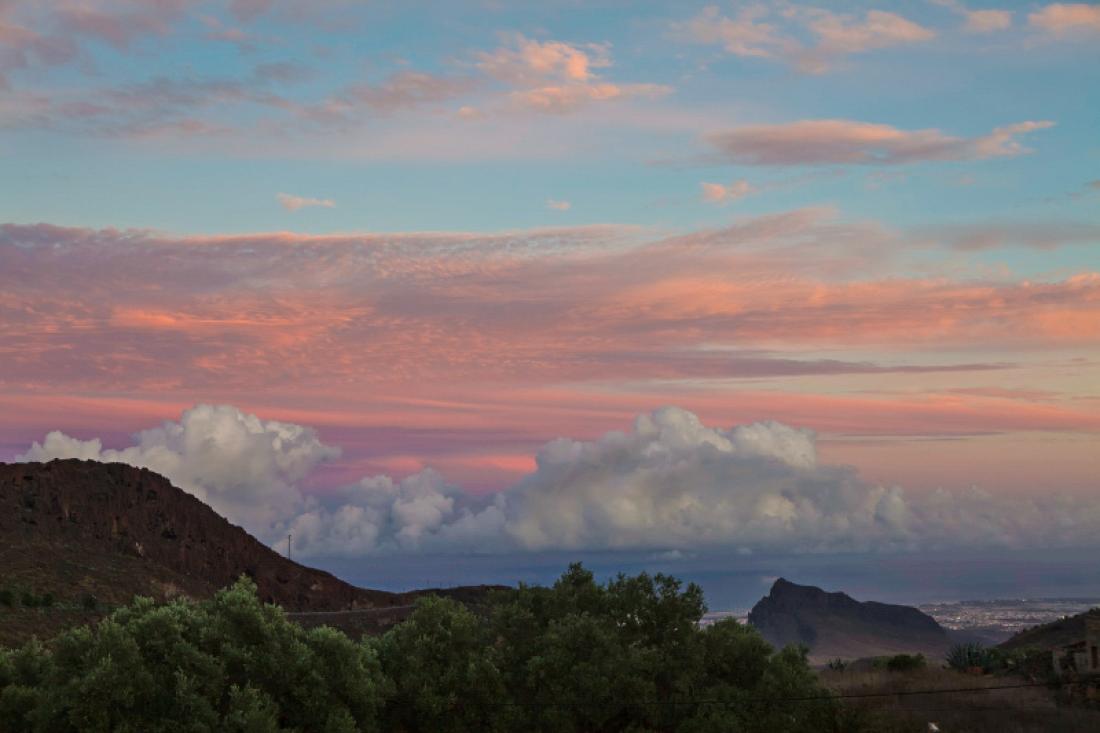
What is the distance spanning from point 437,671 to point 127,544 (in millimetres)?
87831

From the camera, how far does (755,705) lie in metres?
53.7

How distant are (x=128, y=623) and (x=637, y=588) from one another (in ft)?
80.3

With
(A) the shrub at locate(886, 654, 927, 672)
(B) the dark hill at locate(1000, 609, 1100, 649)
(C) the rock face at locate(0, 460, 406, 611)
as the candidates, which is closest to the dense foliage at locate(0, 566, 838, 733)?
(A) the shrub at locate(886, 654, 927, 672)

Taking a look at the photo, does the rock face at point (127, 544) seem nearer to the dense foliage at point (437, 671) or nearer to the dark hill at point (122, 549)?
the dark hill at point (122, 549)

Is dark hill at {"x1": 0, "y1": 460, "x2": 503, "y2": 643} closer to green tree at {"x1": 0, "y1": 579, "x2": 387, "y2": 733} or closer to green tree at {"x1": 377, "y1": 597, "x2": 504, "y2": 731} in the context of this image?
green tree at {"x1": 0, "y1": 579, "x2": 387, "y2": 733}

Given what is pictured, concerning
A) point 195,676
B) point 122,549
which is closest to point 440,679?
point 195,676

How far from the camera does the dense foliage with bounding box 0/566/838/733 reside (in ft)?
142

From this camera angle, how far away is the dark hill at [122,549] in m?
101

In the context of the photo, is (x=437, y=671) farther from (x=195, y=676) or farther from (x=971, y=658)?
(x=971, y=658)

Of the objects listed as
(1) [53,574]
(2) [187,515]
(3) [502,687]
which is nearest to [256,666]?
(3) [502,687]

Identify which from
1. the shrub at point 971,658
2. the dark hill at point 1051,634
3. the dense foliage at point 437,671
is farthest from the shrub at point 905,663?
the dense foliage at point 437,671

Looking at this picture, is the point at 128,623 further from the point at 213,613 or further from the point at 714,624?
the point at 714,624

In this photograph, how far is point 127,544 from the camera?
128500mm

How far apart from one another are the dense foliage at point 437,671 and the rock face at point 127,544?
5460 centimetres
